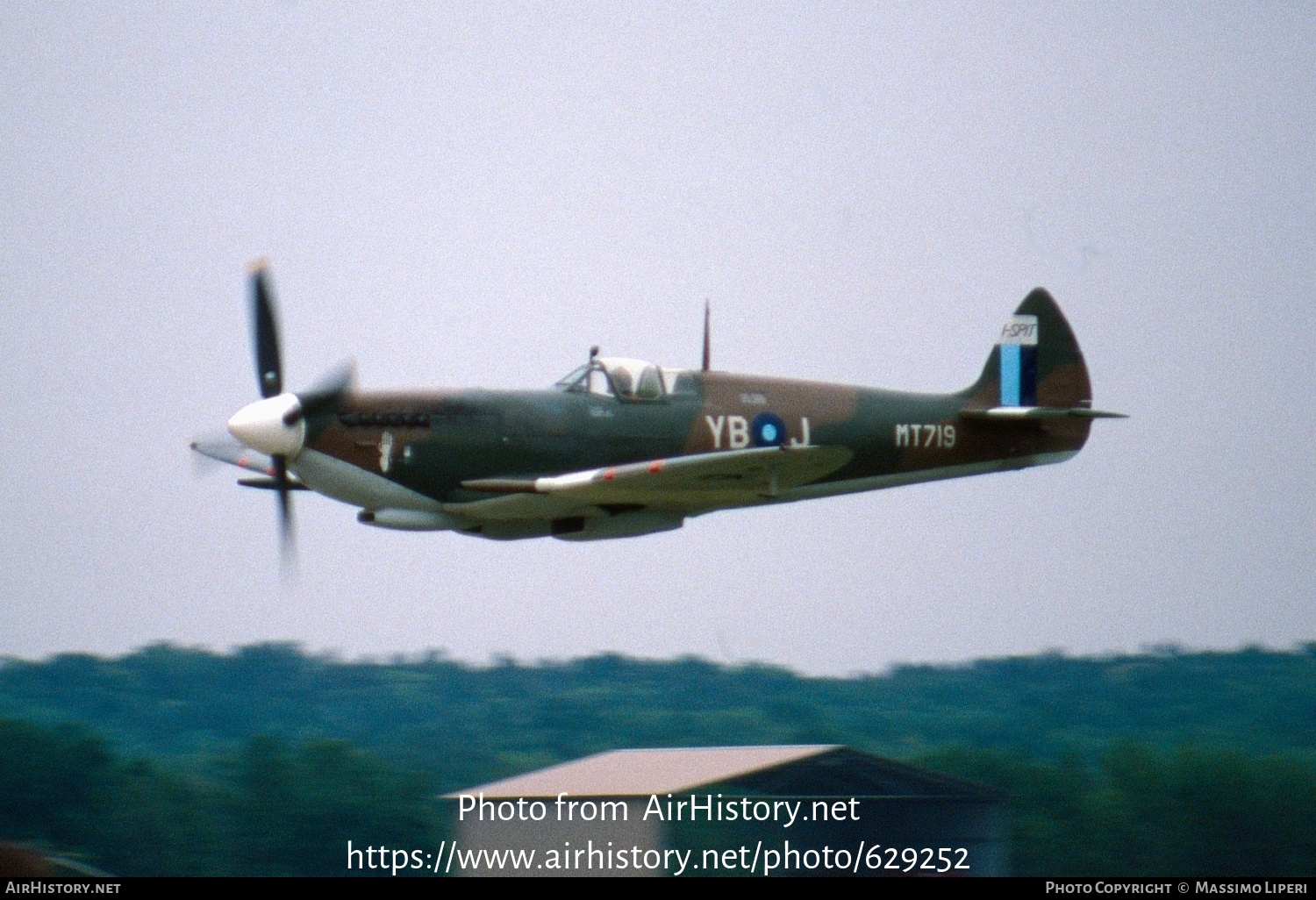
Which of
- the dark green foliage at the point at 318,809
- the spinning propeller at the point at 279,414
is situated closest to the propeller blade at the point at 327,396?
the spinning propeller at the point at 279,414

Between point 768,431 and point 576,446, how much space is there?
2.33 m

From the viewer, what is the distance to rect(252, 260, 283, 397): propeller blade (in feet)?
59.8

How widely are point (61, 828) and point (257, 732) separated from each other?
8.09 meters

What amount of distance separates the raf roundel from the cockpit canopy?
1.16 metres

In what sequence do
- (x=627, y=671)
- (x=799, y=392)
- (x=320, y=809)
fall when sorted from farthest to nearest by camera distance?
(x=627, y=671) < (x=320, y=809) < (x=799, y=392)

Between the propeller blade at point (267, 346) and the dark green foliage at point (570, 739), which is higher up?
the propeller blade at point (267, 346)

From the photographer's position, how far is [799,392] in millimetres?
19266

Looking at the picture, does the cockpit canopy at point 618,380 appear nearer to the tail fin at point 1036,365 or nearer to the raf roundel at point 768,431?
the raf roundel at point 768,431

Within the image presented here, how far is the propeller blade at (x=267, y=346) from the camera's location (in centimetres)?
1822

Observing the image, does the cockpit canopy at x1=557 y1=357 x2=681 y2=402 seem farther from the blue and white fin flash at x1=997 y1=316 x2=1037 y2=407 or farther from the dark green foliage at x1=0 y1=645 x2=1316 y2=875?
the dark green foliage at x1=0 y1=645 x2=1316 y2=875

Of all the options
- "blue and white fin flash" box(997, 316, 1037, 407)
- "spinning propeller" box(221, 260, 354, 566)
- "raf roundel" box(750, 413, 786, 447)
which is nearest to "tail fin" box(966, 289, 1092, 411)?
"blue and white fin flash" box(997, 316, 1037, 407)

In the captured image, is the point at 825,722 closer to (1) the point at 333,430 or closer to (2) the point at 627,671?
(2) the point at 627,671

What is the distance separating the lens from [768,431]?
18859mm
